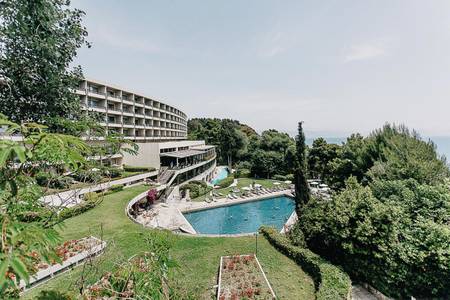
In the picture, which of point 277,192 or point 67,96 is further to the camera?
point 277,192

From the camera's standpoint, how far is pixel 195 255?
1255 centimetres

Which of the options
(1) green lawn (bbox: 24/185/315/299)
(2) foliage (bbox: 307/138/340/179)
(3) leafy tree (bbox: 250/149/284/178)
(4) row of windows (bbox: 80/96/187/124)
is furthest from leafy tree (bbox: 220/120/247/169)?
(1) green lawn (bbox: 24/185/315/299)

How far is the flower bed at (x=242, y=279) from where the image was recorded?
30.4 ft

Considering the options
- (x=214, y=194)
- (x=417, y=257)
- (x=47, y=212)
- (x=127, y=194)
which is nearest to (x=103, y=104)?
(x=127, y=194)

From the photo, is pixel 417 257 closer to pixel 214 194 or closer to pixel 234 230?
pixel 234 230

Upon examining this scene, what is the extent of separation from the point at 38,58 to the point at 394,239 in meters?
14.0

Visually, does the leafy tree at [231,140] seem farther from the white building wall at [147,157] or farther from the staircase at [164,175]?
the staircase at [164,175]

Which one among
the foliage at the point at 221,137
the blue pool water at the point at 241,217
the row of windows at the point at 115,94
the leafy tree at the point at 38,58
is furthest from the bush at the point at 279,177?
the leafy tree at the point at 38,58

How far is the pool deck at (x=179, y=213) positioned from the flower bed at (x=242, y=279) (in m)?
3.43

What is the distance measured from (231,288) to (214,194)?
21.7 meters

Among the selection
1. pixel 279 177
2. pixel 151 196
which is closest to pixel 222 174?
pixel 279 177

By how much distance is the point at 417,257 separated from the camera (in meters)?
9.80

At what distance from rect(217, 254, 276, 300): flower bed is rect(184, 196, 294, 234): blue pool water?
9.51 metres

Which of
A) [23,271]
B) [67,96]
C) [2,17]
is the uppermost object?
[2,17]
